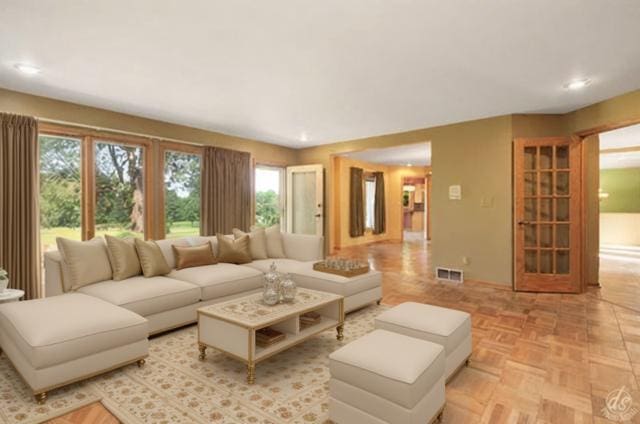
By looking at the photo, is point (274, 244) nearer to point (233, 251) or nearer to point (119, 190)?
point (233, 251)

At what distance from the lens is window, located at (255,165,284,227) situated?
7137 mm

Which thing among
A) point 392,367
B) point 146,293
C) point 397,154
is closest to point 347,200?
point 397,154

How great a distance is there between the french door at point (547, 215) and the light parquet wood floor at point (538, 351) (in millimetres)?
308

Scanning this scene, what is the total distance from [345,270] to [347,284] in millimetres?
203

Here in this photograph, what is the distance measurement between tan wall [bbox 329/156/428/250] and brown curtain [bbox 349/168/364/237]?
108mm

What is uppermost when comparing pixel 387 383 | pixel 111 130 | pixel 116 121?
pixel 116 121

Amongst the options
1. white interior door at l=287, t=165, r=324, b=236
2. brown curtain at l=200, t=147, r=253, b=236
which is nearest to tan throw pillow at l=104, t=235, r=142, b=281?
brown curtain at l=200, t=147, r=253, b=236

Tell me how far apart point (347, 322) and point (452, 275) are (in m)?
2.64

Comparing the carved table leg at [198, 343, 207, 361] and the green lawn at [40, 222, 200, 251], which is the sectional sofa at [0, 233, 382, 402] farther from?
the green lawn at [40, 222, 200, 251]

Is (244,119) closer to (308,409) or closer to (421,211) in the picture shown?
(308,409)

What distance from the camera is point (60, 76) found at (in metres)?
3.47

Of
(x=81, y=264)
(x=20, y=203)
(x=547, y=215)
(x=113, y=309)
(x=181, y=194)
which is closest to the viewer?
(x=113, y=309)

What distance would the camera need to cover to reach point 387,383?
1.65m

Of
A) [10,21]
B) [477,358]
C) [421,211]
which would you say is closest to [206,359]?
[477,358]
